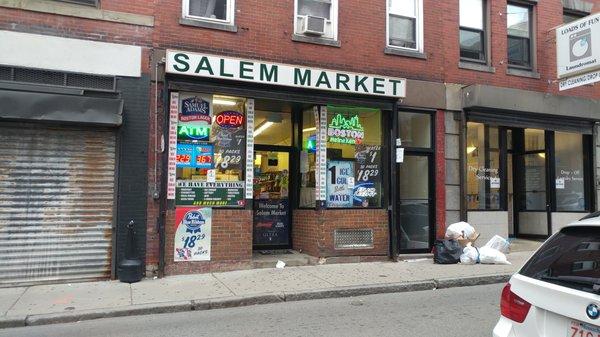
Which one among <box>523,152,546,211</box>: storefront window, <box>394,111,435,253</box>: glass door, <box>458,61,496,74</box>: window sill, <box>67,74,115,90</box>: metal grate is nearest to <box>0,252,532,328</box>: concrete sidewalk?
<box>394,111,435,253</box>: glass door

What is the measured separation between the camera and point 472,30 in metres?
13.2

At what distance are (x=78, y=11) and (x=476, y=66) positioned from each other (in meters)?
Answer: 8.94

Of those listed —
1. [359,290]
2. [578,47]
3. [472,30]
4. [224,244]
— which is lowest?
[359,290]

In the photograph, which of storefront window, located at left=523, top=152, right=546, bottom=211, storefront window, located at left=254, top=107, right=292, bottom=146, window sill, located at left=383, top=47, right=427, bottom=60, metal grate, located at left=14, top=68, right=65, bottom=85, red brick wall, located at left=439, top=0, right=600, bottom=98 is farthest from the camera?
storefront window, located at left=523, top=152, right=546, bottom=211

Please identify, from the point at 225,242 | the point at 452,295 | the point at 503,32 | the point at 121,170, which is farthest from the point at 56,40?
the point at 503,32

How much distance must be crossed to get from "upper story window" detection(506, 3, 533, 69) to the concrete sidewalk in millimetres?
5771

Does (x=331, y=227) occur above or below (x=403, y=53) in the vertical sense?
below

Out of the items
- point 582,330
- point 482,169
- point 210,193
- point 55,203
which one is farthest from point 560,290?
point 482,169

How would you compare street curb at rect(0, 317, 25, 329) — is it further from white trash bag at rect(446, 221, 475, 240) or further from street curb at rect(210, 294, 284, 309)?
white trash bag at rect(446, 221, 475, 240)

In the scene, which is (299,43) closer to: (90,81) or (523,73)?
(90,81)

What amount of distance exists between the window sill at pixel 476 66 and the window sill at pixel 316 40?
3382 millimetres

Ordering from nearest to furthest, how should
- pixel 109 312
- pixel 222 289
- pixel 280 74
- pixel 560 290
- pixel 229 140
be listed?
pixel 560 290 < pixel 109 312 < pixel 222 289 < pixel 280 74 < pixel 229 140

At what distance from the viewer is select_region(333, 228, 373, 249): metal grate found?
1109 cm

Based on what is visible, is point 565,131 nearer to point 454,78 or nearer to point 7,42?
point 454,78
